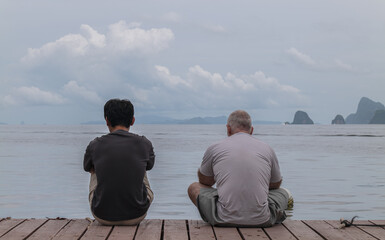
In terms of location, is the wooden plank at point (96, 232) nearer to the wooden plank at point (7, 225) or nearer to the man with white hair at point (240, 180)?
the wooden plank at point (7, 225)

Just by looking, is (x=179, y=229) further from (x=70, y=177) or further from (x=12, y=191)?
(x=70, y=177)

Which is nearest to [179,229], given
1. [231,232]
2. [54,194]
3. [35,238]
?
[231,232]

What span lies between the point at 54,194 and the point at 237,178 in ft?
26.4

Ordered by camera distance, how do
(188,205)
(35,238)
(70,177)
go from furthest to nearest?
1. (70,177)
2. (188,205)
3. (35,238)

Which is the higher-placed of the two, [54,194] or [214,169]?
[214,169]

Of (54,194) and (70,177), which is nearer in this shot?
(54,194)

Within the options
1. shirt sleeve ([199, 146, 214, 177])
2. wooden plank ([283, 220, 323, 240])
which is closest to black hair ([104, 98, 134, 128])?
shirt sleeve ([199, 146, 214, 177])

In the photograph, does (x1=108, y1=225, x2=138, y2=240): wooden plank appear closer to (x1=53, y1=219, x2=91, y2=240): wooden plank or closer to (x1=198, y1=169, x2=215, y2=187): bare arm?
(x1=53, y1=219, x2=91, y2=240): wooden plank

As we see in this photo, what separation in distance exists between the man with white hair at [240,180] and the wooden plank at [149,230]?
53 centimetres

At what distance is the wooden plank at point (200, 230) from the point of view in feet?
16.1

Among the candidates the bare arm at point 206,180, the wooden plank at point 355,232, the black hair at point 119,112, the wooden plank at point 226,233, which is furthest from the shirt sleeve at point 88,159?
the wooden plank at point 355,232

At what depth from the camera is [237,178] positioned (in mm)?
4941

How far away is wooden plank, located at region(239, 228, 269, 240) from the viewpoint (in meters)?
4.84

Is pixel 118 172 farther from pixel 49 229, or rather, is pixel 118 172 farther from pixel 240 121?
pixel 240 121
